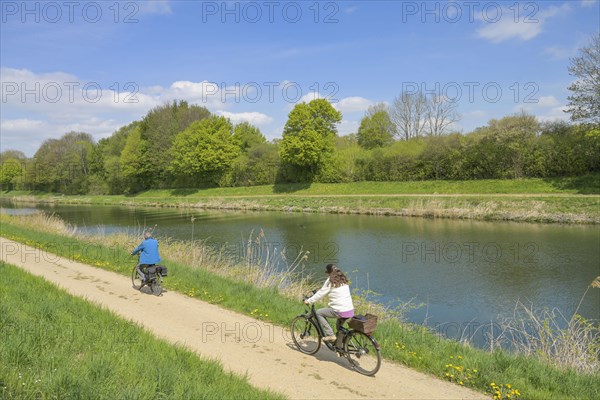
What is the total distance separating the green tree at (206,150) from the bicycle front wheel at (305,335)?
186 ft

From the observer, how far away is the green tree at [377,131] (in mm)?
64500

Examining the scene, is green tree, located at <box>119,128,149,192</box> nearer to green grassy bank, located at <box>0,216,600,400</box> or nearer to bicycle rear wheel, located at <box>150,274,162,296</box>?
green grassy bank, located at <box>0,216,600,400</box>

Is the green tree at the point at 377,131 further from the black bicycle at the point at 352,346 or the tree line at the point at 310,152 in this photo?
the black bicycle at the point at 352,346

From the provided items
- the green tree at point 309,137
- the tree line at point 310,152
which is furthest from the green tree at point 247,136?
the green tree at point 309,137

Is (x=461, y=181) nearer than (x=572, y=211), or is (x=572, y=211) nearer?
(x=572, y=211)

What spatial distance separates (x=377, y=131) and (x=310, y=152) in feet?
49.6

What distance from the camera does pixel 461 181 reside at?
43.5m

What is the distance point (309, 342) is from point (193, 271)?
6934mm

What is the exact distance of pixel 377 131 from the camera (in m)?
64.8

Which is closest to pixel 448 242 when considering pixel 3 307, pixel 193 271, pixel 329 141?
pixel 193 271

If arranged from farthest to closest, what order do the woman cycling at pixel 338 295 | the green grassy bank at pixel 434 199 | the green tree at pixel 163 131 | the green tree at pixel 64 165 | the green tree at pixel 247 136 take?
the green tree at pixel 64 165 < the green tree at pixel 163 131 < the green tree at pixel 247 136 < the green grassy bank at pixel 434 199 < the woman cycling at pixel 338 295

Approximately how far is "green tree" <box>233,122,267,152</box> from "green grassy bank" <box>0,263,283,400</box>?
62092 mm

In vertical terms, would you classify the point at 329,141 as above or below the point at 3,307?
Result: above

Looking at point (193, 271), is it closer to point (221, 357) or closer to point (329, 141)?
point (221, 357)
